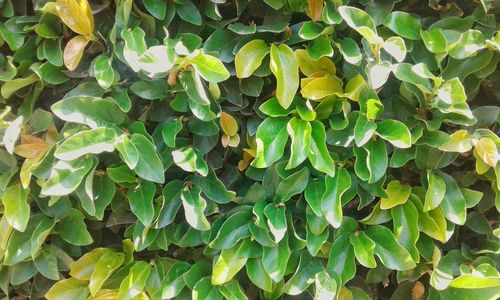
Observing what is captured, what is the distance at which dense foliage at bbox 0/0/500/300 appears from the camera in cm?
98

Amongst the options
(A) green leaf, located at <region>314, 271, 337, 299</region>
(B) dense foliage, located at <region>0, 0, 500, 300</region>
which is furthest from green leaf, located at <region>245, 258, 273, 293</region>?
(A) green leaf, located at <region>314, 271, 337, 299</region>

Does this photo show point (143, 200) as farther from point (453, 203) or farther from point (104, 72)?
point (453, 203)

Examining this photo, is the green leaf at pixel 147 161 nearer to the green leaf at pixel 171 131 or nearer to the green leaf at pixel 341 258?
the green leaf at pixel 171 131

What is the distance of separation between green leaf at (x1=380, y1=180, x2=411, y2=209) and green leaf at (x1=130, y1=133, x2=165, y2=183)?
0.50 metres

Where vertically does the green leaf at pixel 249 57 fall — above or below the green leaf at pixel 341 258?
above

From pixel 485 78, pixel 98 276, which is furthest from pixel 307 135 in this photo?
pixel 98 276

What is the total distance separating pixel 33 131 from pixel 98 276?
0.38 metres

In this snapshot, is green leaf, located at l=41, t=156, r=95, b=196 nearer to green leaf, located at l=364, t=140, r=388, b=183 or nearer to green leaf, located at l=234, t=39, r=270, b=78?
green leaf, located at l=234, t=39, r=270, b=78

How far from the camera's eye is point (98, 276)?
1.12 metres

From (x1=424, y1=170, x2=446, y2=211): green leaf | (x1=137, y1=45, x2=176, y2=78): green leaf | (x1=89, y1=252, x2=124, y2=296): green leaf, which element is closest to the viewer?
(x1=137, y1=45, x2=176, y2=78): green leaf

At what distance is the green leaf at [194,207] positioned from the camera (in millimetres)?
1010

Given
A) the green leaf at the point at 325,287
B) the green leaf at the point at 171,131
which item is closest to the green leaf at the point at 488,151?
the green leaf at the point at 325,287

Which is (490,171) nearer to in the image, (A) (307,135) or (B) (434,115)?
(B) (434,115)

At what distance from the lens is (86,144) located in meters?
0.92
